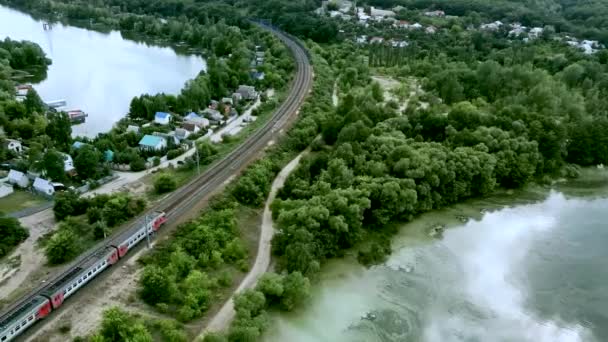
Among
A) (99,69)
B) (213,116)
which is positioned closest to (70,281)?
(213,116)

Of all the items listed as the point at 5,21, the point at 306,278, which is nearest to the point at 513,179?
the point at 306,278

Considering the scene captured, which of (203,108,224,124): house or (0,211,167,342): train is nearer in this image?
(0,211,167,342): train

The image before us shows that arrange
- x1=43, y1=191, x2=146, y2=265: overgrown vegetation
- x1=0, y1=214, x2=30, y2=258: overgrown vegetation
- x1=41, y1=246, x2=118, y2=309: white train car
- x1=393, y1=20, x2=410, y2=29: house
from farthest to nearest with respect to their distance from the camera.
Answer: x1=393, y1=20, x2=410, y2=29: house < x1=0, y1=214, x2=30, y2=258: overgrown vegetation < x1=43, y1=191, x2=146, y2=265: overgrown vegetation < x1=41, y1=246, x2=118, y2=309: white train car

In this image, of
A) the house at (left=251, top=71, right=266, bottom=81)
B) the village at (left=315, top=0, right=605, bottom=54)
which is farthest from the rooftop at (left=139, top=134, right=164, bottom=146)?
the village at (left=315, top=0, right=605, bottom=54)

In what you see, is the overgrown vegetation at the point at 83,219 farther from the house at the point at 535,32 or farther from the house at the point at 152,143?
the house at the point at 535,32

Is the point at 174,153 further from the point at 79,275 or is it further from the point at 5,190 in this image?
the point at 79,275

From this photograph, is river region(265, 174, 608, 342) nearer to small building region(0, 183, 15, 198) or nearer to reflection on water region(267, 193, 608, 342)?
reflection on water region(267, 193, 608, 342)
